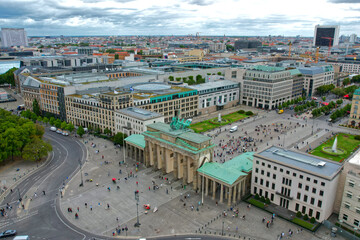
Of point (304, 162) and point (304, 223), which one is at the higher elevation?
point (304, 162)

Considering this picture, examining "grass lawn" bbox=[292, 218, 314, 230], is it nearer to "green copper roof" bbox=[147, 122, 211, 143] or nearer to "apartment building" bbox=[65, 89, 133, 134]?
"green copper roof" bbox=[147, 122, 211, 143]

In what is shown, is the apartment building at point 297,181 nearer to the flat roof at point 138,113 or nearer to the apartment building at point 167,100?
the flat roof at point 138,113

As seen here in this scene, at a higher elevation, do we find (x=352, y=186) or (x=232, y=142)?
(x=352, y=186)

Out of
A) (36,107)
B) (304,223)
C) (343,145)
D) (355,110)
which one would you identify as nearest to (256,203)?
(304,223)

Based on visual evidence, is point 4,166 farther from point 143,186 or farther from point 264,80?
point 264,80

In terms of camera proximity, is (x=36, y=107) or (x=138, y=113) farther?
(x=36, y=107)

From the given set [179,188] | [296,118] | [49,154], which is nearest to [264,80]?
[296,118]

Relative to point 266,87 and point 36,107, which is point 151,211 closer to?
point 36,107
